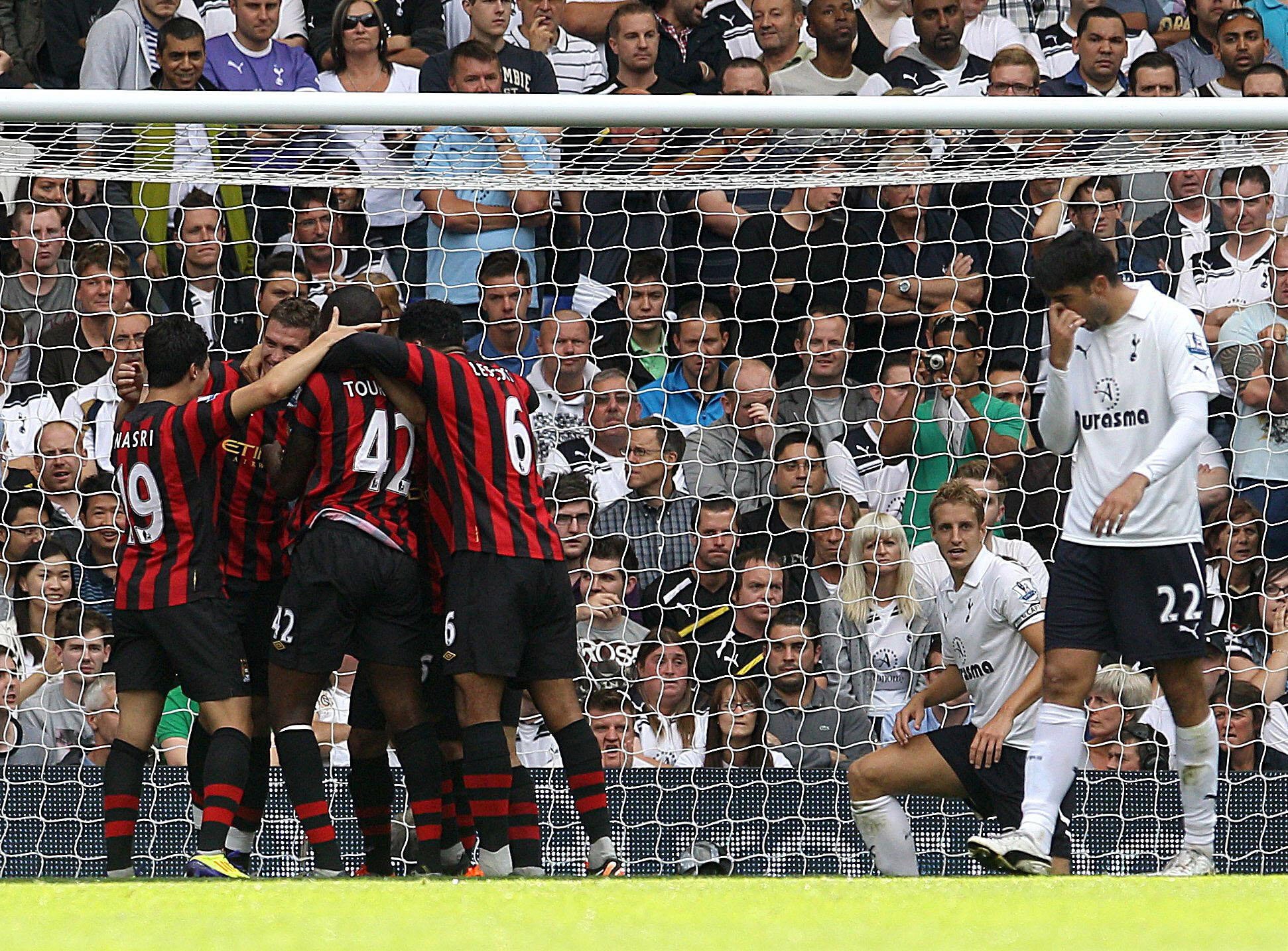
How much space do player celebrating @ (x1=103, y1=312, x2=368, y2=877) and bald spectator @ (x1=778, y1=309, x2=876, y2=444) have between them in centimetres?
234

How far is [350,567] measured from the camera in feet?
→ 13.6

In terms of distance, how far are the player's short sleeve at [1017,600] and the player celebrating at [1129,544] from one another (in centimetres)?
63

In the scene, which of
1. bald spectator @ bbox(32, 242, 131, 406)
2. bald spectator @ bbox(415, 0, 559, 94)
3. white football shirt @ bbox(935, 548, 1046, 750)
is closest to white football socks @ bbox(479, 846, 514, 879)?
white football shirt @ bbox(935, 548, 1046, 750)

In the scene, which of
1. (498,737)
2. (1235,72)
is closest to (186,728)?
(498,737)

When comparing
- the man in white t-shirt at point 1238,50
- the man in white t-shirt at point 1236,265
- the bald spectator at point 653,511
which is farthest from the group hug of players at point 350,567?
the man in white t-shirt at point 1238,50

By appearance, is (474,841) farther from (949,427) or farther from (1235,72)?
(1235,72)

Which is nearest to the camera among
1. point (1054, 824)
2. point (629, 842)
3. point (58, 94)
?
point (1054, 824)

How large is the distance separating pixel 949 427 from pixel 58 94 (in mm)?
3357

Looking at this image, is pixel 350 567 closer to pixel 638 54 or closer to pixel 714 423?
pixel 714 423

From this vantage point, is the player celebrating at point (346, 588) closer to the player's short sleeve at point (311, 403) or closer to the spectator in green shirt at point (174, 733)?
the player's short sleeve at point (311, 403)

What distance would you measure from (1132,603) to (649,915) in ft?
6.21

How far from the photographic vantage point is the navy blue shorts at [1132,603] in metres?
3.94

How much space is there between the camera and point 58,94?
445 centimetres

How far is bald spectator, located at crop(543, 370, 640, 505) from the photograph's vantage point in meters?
5.86
